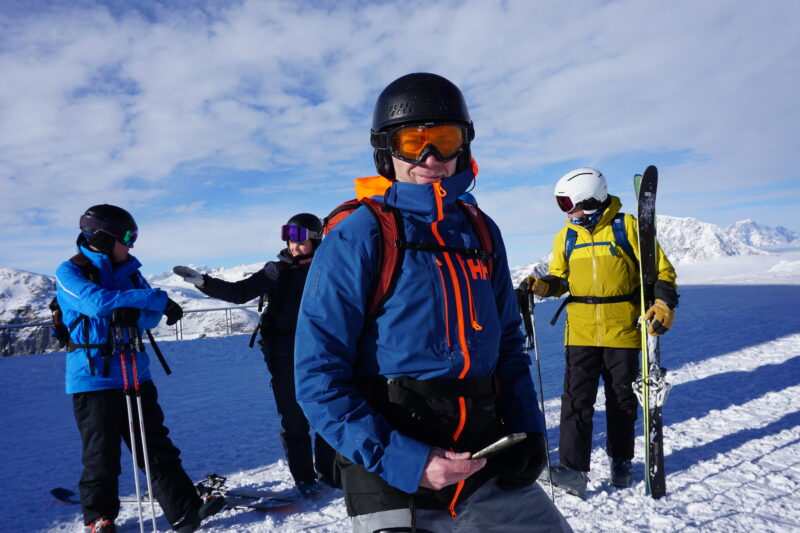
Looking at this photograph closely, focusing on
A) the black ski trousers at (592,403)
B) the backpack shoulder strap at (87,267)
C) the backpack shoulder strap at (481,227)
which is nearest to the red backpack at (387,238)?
the backpack shoulder strap at (481,227)

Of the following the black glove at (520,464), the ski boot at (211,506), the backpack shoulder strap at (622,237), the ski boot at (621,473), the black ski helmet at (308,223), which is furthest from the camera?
the black ski helmet at (308,223)

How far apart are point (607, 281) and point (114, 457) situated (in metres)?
4.03

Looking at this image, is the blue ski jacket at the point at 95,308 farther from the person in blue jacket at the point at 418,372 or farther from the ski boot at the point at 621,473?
the ski boot at the point at 621,473

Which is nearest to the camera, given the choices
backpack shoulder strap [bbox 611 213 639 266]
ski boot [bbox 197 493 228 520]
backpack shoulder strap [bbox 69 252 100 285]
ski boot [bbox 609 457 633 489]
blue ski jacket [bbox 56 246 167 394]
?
blue ski jacket [bbox 56 246 167 394]

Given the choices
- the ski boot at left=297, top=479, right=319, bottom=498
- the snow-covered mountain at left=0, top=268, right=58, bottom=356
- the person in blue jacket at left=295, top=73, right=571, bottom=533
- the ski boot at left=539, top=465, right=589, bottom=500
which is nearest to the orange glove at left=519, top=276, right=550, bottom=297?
the ski boot at left=539, top=465, right=589, bottom=500

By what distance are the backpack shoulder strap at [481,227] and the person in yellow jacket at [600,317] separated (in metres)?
2.27

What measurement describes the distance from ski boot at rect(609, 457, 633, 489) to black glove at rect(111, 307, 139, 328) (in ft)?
12.9

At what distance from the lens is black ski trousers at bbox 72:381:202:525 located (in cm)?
316

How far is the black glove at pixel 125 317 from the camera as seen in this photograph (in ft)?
10.4

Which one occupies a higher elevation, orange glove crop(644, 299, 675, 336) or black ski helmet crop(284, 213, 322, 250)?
black ski helmet crop(284, 213, 322, 250)

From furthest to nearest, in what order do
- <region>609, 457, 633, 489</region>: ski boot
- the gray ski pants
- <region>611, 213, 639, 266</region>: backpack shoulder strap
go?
<region>611, 213, 639, 266</region>: backpack shoulder strap → <region>609, 457, 633, 489</region>: ski boot → the gray ski pants

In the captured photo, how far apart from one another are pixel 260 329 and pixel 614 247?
3.18 metres

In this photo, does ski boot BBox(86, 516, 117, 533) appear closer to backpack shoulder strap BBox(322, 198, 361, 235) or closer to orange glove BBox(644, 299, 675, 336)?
backpack shoulder strap BBox(322, 198, 361, 235)

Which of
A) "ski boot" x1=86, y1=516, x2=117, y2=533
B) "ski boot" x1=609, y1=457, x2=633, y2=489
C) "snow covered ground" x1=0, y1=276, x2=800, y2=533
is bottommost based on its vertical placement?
"snow covered ground" x1=0, y1=276, x2=800, y2=533
